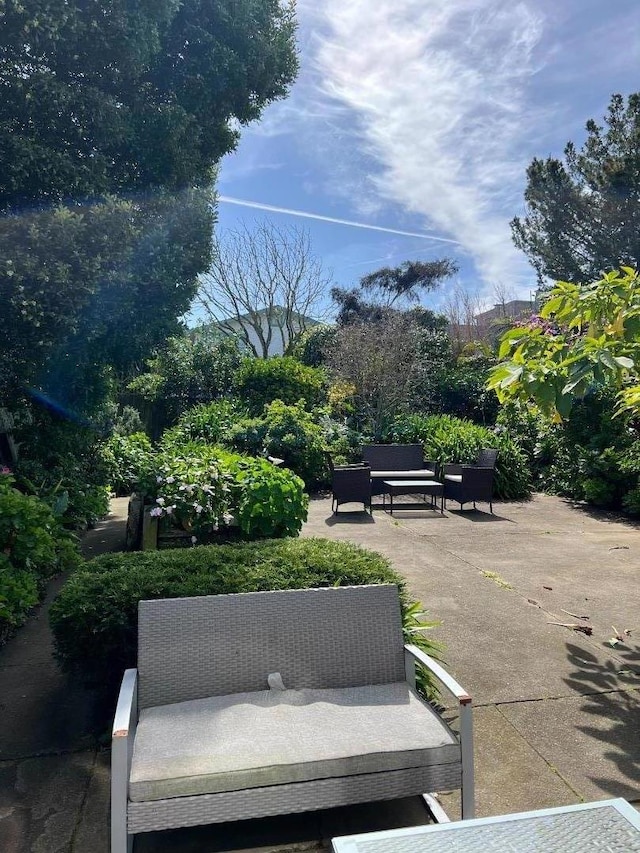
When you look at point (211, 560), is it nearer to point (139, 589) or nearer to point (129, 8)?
point (139, 589)

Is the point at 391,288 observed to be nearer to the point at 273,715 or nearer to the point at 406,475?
the point at 406,475

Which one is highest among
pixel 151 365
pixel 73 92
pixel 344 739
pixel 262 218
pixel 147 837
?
pixel 262 218

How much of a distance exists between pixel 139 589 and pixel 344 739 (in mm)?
1266

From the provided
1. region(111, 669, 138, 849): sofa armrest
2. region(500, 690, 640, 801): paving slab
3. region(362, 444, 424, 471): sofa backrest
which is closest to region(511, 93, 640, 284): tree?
region(362, 444, 424, 471): sofa backrest

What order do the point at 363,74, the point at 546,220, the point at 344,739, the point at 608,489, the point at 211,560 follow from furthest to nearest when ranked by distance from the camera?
the point at 546,220, the point at 608,489, the point at 363,74, the point at 211,560, the point at 344,739

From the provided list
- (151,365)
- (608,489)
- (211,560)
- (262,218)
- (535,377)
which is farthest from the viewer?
(262,218)

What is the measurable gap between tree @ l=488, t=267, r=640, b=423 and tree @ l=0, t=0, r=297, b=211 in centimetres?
473

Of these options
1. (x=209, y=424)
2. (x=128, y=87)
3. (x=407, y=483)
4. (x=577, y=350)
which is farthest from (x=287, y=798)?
(x=209, y=424)

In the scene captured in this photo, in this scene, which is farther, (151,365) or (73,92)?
(151,365)

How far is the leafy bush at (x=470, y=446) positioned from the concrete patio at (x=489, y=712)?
391cm

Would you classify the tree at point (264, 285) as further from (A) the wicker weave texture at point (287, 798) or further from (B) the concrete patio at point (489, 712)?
(A) the wicker weave texture at point (287, 798)

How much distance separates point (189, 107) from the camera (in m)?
6.59

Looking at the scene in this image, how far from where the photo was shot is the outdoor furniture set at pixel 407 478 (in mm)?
8305

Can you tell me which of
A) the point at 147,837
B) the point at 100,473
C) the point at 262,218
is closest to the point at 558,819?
the point at 147,837
